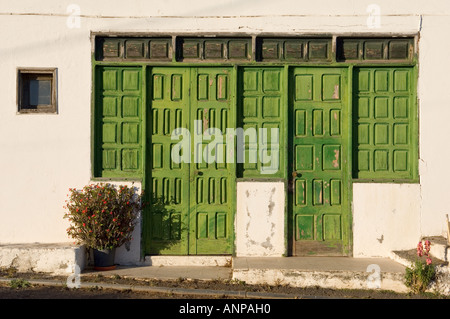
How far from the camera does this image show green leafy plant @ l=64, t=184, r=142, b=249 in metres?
8.58

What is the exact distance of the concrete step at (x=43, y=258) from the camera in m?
8.53

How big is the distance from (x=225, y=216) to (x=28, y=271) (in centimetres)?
297

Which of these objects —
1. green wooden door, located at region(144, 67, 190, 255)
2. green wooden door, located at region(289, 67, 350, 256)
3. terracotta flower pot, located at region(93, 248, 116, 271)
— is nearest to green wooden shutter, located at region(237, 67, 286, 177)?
green wooden door, located at region(289, 67, 350, 256)

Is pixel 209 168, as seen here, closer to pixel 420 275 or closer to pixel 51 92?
pixel 51 92

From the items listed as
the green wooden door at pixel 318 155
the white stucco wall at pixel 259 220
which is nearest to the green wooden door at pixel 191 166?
the white stucco wall at pixel 259 220

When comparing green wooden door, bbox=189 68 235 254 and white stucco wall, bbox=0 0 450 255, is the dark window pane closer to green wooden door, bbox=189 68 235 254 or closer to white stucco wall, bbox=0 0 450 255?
white stucco wall, bbox=0 0 450 255

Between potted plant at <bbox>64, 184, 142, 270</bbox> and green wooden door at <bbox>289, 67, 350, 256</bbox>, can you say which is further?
green wooden door at <bbox>289, 67, 350, 256</bbox>

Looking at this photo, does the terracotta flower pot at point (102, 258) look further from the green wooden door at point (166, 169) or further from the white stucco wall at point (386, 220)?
the white stucco wall at point (386, 220)

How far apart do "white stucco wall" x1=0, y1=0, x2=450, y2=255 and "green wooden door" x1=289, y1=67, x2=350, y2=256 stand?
1.24ft

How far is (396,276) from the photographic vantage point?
8.16 meters

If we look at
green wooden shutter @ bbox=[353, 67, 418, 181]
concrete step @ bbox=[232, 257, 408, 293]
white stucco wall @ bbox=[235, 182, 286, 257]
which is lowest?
concrete step @ bbox=[232, 257, 408, 293]
